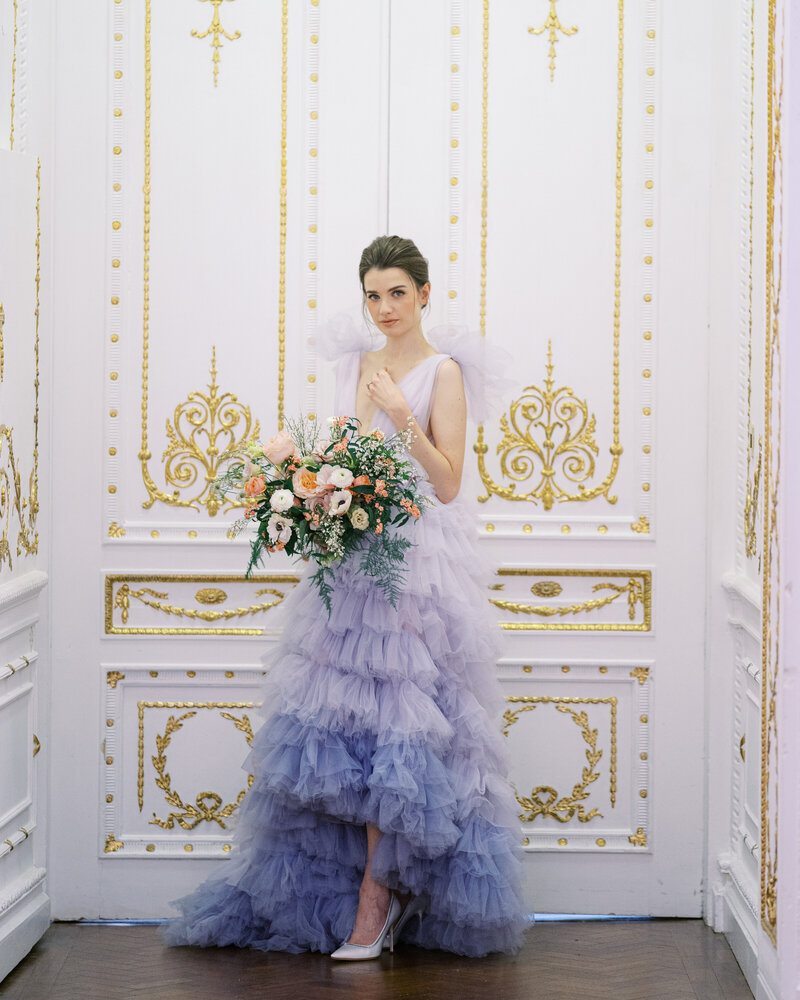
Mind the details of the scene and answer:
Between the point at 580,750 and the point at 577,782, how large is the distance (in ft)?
0.36

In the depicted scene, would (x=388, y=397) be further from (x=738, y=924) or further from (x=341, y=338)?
(x=738, y=924)

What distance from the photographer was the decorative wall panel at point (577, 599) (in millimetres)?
3973

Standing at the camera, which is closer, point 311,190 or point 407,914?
point 407,914

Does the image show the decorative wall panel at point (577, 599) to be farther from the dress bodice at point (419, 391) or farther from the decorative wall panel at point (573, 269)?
the dress bodice at point (419, 391)

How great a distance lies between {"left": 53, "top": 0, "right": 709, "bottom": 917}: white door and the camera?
3.91 meters

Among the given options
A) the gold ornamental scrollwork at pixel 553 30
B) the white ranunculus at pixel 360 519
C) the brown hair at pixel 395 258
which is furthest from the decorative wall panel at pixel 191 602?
the gold ornamental scrollwork at pixel 553 30

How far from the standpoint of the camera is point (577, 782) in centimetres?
400

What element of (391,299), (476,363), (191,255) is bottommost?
(476,363)

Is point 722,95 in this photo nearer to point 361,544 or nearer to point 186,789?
point 361,544

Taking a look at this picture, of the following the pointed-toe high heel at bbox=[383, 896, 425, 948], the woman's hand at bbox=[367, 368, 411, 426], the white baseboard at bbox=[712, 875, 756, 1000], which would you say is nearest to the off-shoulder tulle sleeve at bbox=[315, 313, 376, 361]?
the woman's hand at bbox=[367, 368, 411, 426]

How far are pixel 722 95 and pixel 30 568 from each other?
106 inches

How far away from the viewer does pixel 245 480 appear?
331 cm

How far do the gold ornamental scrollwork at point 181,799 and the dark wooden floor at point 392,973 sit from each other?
0.37 meters

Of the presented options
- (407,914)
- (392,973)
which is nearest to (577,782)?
(407,914)
